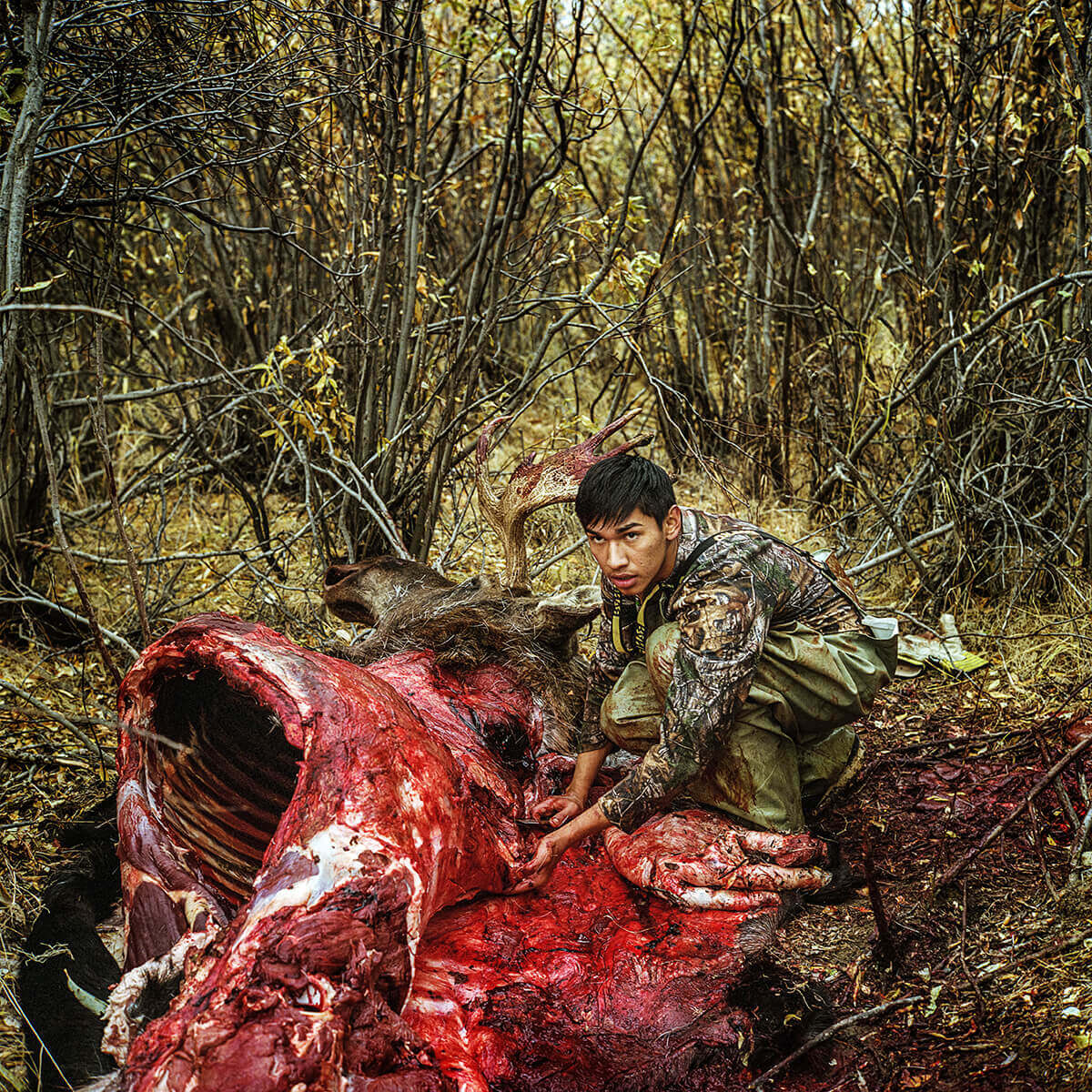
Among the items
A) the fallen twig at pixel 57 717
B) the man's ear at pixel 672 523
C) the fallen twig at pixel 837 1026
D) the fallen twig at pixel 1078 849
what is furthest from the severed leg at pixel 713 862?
the fallen twig at pixel 57 717

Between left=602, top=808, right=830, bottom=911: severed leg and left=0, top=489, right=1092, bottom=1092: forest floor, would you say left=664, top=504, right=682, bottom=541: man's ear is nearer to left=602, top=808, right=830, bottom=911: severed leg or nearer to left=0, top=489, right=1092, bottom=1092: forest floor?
left=602, top=808, right=830, bottom=911: severed leg

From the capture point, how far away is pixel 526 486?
3.24 m

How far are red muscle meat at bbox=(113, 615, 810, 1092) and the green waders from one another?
14 cm

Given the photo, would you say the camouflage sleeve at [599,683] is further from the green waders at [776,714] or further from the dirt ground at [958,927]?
the dirt ground at [958,927]

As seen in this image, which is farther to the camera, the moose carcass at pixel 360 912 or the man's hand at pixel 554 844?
the man's hand at pixel 554 844

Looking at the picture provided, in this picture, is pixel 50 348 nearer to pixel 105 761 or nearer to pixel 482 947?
pixel 105 761

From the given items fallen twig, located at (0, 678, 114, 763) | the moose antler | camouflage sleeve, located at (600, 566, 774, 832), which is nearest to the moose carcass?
camouflage sleeve, located at (600, 566, 774, 832)

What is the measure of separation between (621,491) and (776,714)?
0.83 m

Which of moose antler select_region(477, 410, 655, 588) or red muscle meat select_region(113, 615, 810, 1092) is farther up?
moose antler select_region(477, 410, 655, 588)

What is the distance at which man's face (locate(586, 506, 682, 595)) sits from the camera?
107 inches

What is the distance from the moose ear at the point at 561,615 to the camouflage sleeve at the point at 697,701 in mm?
670

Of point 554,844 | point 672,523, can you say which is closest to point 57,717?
point 554,844

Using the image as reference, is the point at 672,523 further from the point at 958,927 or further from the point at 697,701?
the point at 958,927

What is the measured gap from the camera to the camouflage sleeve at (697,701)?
8.84 feet
